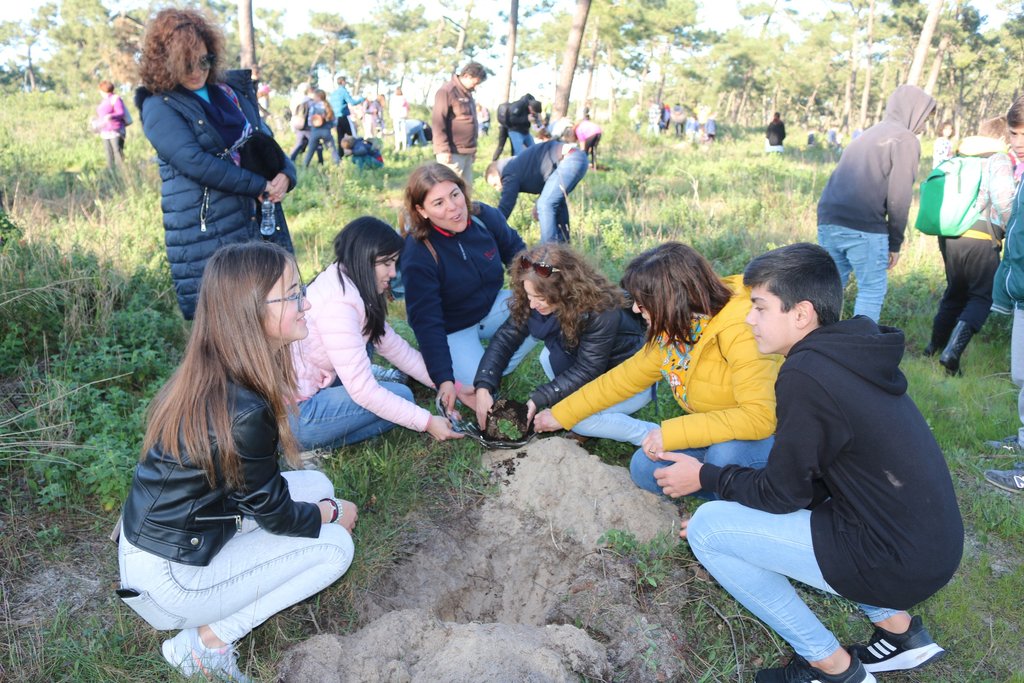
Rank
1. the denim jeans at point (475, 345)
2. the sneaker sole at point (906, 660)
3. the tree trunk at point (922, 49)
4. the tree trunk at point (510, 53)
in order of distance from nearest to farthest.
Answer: the sneaker sole at point (906, 660) → the denim jeans at point (475, 345) → the tree trunk at point (922, 49) → the tree trunk at point (510, 53)

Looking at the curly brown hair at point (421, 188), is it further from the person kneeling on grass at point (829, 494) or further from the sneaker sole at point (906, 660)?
the sneaker sole at point (906, 660)

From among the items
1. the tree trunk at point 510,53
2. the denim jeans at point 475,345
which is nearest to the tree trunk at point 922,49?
the tree trunk at point 510,53

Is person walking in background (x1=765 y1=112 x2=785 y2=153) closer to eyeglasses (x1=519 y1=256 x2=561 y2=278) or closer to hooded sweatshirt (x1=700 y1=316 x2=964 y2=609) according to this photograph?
eyeglasses (x1=519 y1=256 x2=561 y2=278)

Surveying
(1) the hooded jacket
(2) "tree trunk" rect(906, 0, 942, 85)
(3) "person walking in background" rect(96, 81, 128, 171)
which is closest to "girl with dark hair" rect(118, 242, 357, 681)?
(1) the hooded jacket

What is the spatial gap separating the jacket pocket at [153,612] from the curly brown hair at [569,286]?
6.98 ft

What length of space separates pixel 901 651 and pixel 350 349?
2.63 metres

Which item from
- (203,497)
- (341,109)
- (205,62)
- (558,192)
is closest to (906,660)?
(203,497)

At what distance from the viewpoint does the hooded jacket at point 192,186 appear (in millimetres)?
4070

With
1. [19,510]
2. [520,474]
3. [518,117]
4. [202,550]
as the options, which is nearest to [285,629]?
[202,550]

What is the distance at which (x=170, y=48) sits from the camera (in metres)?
3.95

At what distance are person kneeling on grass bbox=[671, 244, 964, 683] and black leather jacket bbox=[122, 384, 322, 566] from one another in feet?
4.99

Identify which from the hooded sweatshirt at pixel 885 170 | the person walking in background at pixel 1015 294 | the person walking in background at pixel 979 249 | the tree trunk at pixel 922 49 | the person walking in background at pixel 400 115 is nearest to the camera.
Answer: the person walking in background at pixel 1015 294

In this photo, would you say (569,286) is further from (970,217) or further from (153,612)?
(970,217)

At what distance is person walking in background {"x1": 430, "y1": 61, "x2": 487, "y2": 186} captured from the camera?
8.46m
